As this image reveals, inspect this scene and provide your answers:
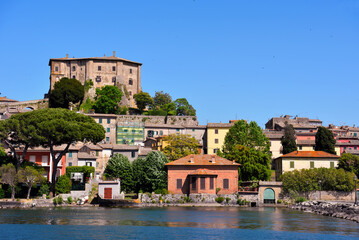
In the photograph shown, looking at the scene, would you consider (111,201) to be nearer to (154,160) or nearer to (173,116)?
(154,160)

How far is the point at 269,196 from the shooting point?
61.8 m

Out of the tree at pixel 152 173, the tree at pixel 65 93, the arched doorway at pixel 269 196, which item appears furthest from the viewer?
the tree at pixel 65 93

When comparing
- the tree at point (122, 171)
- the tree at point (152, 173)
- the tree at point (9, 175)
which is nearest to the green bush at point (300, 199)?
the tree at point (152, 173)

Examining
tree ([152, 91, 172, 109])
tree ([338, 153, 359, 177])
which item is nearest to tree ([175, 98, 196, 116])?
tree ([152, 91, 172, 109])

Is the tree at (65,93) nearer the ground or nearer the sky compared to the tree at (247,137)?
nearer the sky

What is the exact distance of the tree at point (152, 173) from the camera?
63.3 meters

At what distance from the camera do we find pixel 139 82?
118 metres

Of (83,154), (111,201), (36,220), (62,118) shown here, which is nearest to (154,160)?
(111,201)

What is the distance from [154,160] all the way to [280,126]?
43.2 meters

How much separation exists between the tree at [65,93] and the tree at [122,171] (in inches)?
1388

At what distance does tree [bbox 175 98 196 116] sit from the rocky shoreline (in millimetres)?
54994

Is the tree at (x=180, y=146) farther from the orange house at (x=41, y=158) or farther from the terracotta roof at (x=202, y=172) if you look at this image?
the orange house at (x=41, y=158)

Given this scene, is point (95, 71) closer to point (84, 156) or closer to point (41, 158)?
point (84, 156)

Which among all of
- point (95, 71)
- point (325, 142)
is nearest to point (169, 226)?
point (325, 142)
